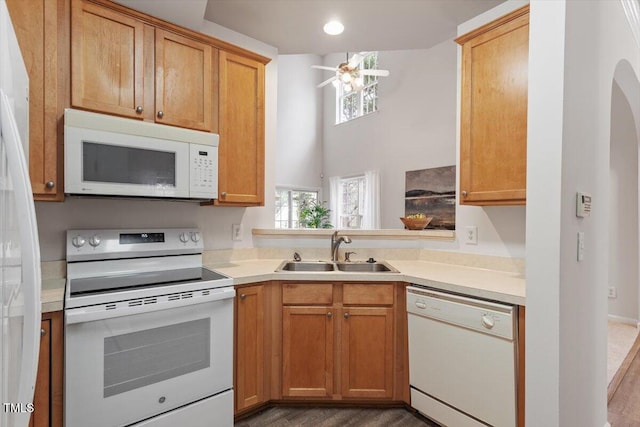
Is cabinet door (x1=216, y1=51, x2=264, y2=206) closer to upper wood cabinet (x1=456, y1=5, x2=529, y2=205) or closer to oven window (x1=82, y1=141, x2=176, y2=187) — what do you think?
oven window (x1=82, y1=141, x2=176, y2=187)

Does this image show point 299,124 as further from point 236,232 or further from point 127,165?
point 127,165

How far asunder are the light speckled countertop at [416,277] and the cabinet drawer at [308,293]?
54 millimetres

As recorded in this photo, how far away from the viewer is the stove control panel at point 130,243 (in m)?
1.83

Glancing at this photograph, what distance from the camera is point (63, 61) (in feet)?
5.57

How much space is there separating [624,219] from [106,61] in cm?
516

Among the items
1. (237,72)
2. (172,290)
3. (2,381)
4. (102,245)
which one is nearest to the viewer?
(2,381)

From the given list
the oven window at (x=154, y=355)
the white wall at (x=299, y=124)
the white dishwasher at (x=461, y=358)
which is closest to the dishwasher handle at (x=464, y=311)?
the white dishwasher at (x=461, y=358)

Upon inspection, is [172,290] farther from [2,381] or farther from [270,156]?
[270,156]

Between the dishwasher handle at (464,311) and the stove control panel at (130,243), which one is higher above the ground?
the stove control panel at (130,243)

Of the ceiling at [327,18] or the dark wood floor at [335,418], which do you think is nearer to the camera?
the dark wood floor at [335,418]

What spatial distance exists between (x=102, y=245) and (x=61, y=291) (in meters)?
0.38

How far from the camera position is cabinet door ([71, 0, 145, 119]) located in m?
1.72

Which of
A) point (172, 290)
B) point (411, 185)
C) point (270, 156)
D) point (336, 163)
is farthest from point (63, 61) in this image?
point (336, 163)

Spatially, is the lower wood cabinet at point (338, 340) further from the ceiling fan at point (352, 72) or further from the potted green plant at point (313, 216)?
the potted green plant at point (313, 216)
